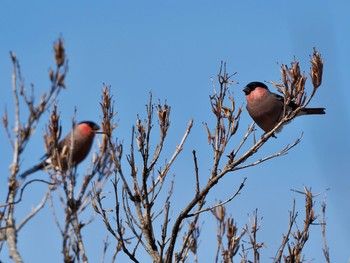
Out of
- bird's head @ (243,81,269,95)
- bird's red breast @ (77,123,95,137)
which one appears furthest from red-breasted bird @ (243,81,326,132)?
bird's red breast @ (77,123,95,137)

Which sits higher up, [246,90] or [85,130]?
[246,90]

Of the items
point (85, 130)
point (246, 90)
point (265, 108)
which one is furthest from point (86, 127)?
point (265, 108)

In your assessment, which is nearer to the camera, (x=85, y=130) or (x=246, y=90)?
(x=85, y=130)

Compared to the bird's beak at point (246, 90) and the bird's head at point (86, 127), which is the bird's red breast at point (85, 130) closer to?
the bird's head at point (86, 127)

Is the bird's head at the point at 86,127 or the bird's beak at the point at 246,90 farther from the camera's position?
the bird's beak at the point at 246,90

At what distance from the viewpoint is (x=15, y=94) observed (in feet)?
9.70

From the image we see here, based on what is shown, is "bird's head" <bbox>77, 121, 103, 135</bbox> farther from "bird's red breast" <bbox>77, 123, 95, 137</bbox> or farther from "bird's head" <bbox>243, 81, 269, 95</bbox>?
"bird's head" <bbox>243, 81, 269, 95</bbox>

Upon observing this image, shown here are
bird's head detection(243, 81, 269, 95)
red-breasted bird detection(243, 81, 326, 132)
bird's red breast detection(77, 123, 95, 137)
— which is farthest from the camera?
bird's head detection(243, 81, 269, 95)

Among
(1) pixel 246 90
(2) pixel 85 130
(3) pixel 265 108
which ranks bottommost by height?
(3) pixel 265 108

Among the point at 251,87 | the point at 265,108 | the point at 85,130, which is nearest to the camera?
the point at 265,108

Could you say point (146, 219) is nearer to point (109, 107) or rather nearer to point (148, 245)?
point (148, 245)

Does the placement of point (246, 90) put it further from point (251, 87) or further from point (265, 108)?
point (265, 108)

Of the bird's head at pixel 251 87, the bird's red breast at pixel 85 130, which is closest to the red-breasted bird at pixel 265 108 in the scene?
the bird's head at pixel 251 87

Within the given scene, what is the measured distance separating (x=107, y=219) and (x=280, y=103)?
300 centimetres
